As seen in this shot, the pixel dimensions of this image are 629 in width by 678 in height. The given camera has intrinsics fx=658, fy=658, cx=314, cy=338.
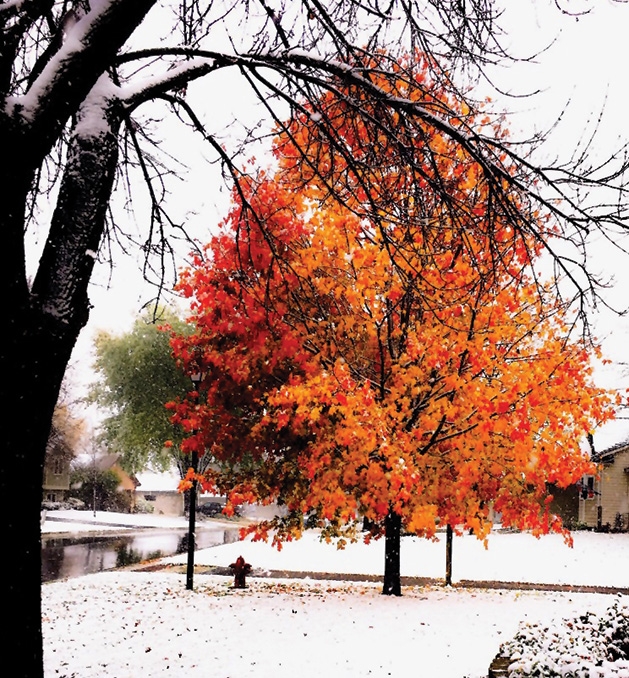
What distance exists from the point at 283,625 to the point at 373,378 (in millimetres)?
4811

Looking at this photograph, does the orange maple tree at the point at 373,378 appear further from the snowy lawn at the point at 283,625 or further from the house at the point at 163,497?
the house at the point at 163,497

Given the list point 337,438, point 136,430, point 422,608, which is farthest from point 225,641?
point 136,430

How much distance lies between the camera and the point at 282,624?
10.2 m

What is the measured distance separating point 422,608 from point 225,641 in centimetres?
432

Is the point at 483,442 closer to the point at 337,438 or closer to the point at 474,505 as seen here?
the point at 474,505

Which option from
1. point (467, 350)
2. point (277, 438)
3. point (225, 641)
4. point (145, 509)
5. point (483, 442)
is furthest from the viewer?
point (145, 509)

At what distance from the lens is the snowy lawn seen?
7883mm

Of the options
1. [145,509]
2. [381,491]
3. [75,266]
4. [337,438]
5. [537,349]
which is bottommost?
[145,509]

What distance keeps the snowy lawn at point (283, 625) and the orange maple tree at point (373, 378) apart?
5.11 feet

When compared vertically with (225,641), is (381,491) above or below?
above

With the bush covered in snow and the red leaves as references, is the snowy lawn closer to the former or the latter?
the bush covered in snow

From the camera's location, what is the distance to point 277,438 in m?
12.9

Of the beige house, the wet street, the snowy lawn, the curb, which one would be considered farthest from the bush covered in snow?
the beige house

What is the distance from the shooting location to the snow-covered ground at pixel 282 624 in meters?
7.93
